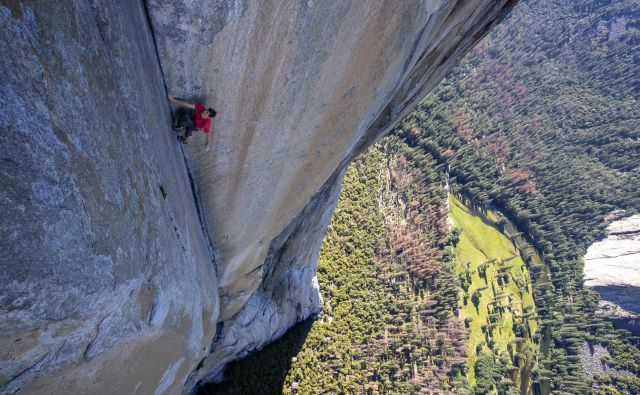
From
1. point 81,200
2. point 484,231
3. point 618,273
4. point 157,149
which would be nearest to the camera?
point 81,200

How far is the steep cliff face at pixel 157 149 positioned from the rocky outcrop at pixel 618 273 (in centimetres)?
4553

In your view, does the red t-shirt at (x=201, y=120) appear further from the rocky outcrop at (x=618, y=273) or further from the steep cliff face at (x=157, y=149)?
the rocky outcrop at (x=618, y=273)

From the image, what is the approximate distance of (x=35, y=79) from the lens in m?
2.28

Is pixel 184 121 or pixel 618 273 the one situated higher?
pixel 184 121

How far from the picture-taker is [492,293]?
3409 centimetres

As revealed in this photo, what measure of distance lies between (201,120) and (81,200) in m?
2.91

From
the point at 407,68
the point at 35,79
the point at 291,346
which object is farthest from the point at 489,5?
the point at 291,346

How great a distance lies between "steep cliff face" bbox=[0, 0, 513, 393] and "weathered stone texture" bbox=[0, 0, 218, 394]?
13mm

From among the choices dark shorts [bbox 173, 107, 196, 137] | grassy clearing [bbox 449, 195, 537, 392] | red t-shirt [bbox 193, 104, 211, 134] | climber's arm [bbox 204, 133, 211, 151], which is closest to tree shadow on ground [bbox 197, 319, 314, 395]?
climber's arm [bbox 204, 133, 211, 151]

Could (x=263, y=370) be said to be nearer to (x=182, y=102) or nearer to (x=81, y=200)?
(x=182, y=102)

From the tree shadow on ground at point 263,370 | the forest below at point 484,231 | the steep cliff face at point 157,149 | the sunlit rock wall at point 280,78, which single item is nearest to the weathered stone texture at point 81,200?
the steep cliff face at point 157,149

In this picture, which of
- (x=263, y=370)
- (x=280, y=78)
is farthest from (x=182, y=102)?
(x=263, y=370)

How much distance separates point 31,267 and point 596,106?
75.8m

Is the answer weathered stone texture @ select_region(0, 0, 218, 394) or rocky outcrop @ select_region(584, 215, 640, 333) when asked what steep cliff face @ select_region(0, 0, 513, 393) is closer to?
weathered stone texture @ select_region(0, 0, 218, 394)
